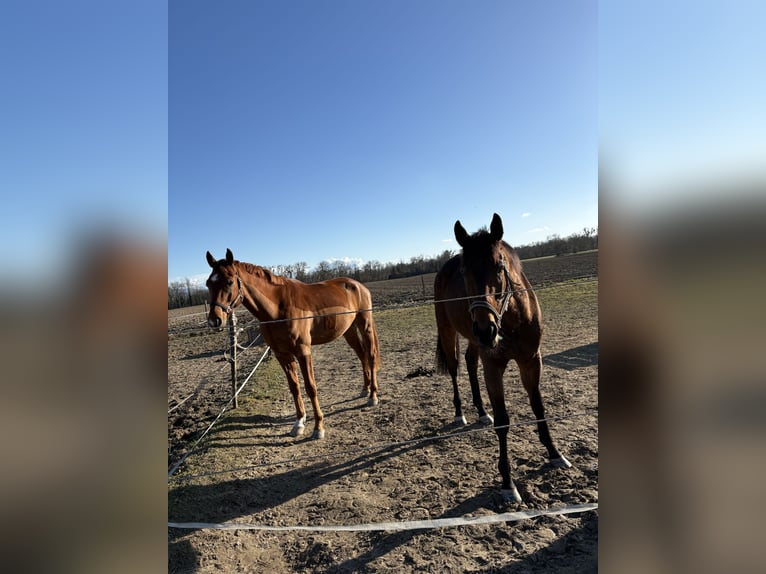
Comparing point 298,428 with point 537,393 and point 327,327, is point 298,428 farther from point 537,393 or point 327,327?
point 537,393

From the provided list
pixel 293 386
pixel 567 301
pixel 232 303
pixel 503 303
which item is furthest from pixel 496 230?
pixel 567 301

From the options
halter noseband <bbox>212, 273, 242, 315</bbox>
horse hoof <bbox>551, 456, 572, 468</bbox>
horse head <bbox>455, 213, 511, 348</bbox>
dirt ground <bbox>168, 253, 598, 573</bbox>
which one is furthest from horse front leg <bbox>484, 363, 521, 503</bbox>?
halter noseband <bbox>212, 273, 242, 315</bbox>

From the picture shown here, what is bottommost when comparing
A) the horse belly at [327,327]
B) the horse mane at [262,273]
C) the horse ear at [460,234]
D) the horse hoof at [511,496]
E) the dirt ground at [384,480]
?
the dirt ground at [384,480]

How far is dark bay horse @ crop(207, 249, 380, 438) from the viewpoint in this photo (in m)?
3.95

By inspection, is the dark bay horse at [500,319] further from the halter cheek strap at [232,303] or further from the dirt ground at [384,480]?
the halter cheek strap at [232,303]

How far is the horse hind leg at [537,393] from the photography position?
124 inches

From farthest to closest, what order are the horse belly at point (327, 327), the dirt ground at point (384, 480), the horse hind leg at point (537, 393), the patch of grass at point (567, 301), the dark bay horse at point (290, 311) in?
1. the patch of grass at point (567, 301)
2. the horse belly at point (327, 327)
3. the dark bay horse at point (290, 311)
4. the horse hind leg at point (537, 393)
5. the dirt ground at point (384, 480)

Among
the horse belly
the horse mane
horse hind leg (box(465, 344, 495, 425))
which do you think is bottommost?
horse hind leg (box(465, 344, 495, 425))

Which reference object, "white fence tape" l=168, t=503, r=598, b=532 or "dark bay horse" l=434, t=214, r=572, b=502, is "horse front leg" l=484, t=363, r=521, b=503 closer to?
"dark bay horse" l=434, t=214, r=572, b=502

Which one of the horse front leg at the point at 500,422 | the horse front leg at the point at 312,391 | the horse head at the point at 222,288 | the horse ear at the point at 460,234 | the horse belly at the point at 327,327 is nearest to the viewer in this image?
the horse ear at the point at 460,234

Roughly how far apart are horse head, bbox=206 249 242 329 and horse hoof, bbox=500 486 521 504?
3.14m

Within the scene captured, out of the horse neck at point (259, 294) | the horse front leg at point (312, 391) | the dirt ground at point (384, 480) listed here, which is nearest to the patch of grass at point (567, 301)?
the dirt ground at point (384, 480)
